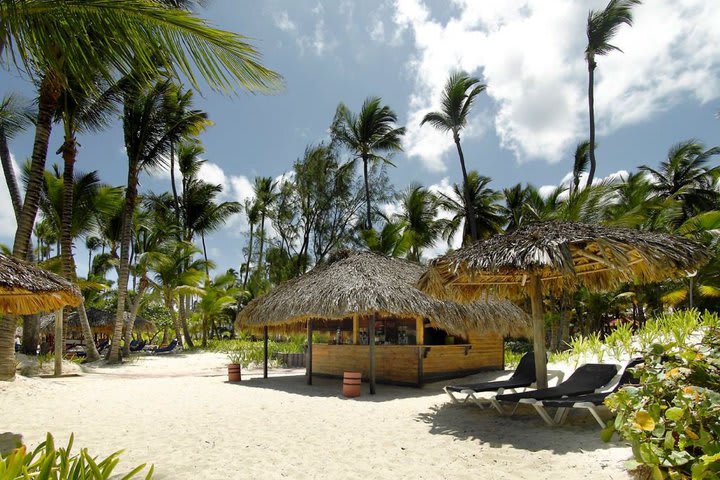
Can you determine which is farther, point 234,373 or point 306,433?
point 234,373

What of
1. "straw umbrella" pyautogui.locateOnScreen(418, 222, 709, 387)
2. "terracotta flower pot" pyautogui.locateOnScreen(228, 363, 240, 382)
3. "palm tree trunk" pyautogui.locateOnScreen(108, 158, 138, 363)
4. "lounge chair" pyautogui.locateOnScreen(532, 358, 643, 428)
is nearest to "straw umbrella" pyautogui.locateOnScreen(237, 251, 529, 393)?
"terracotta flower pot" pyautogui.locateOnScreen(228, 363, 240, 382)

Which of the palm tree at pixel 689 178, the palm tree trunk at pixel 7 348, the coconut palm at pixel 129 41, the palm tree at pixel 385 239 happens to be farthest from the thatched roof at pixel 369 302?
the palm tree at pixel 689 178

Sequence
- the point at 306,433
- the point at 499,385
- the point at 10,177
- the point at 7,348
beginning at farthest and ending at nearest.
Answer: the point at 10,177, the point at 7,348, the point at 499,385, the point at 306,433

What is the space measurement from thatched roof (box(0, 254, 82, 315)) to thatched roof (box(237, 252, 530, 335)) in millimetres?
4135

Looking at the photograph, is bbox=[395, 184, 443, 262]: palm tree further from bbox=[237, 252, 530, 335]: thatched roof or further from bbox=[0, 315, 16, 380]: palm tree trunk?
bbox=[0, 315, 16, 380]: palm tree trunk

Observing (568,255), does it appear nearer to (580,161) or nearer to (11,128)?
(11,128)

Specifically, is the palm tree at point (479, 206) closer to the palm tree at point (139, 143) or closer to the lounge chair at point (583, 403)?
the palm tree at point (139, 143)

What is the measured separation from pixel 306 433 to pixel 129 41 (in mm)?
4712

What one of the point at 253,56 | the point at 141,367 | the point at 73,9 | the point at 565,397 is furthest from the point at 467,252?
the point at 141,367

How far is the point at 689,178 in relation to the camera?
22094 millimetres

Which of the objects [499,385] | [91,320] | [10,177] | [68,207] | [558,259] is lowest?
[499,385]

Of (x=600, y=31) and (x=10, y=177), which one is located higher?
(x=600, y=31)

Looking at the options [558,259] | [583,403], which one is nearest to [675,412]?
[583,403]

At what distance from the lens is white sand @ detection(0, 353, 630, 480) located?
416 cm
